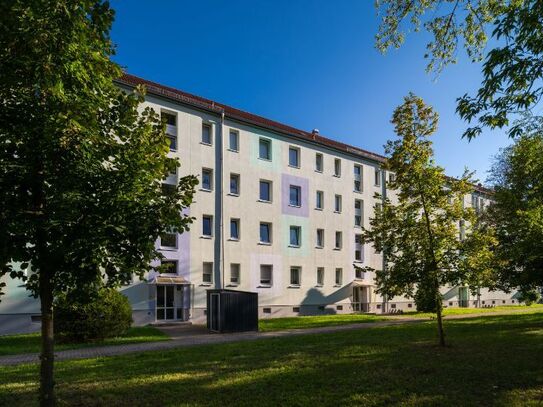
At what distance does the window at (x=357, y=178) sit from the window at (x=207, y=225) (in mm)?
15053

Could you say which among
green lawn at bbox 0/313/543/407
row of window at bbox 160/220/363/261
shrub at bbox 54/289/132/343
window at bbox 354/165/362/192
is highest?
window at bbox 354/165/362/192

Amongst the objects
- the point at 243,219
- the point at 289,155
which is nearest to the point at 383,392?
the point at 243,219

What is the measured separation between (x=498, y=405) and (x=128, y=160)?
6.18m

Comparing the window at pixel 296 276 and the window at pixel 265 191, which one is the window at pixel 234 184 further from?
the window at pixel 296 276

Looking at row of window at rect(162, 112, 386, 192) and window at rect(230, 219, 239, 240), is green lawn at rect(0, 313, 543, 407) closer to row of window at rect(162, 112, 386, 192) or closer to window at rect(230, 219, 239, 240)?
row of window at rect(162, 112, 386, 192)

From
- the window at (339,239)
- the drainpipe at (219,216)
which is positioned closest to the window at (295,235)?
the window at (339,239)

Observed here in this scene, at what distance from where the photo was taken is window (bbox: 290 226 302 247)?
36203 millimetres

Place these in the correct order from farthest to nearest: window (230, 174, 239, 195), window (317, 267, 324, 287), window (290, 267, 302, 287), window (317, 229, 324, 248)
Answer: window (317, 229, 324, 248) → window (317, 267, 324, 287) → window (290, 267, 302, 287) → window (230, 174, 239, 195)

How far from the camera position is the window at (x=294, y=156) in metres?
36.8

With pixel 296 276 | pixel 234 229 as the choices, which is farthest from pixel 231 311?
pixel 296 276

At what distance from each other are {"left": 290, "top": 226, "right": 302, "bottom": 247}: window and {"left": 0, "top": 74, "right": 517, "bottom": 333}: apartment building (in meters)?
0.07

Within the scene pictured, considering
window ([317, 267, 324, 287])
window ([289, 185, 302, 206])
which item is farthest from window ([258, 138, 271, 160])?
window ([317, 267, 324, 287])

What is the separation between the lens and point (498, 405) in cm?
728

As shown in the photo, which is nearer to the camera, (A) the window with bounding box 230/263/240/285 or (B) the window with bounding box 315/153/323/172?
(A) the window with bounding box 230/263/240/285
